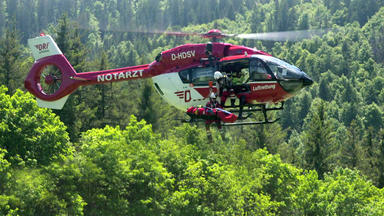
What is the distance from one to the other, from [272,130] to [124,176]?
41.3 metres

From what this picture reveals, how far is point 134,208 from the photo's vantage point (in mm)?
42656

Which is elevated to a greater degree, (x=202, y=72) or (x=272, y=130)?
(x=202, y=72)

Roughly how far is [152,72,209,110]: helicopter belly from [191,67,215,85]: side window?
30cm

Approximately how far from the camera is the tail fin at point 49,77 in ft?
121

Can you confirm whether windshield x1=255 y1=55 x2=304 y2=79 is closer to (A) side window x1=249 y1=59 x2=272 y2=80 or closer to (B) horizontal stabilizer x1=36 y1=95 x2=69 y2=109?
(A) side window x1=249 y1=59 x2=272 y2=80

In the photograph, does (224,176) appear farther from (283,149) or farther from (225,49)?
(283,149)

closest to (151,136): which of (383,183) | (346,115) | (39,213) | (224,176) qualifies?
(224,176)

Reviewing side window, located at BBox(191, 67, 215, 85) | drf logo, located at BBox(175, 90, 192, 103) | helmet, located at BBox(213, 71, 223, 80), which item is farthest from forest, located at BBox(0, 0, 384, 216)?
drf logo, located at BBox(175, 90, 192, 103)

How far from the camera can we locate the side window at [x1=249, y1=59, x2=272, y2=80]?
3100 centimetres

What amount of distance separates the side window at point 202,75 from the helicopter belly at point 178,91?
30 centimetres

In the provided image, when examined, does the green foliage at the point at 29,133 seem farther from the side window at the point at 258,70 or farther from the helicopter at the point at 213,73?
the side window at the point at 258,70

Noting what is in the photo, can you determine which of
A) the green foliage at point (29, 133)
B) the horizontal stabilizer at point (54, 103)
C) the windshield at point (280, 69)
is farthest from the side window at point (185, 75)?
the green foliage at point (29, 133)

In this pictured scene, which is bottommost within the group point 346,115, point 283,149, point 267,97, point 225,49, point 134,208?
point 346,115

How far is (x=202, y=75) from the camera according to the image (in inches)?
1278
